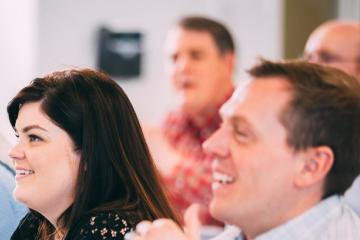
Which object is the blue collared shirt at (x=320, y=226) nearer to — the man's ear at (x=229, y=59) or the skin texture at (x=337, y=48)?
the skin texture at (x=337, y=48)

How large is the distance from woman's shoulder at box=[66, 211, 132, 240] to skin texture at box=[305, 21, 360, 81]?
54.8 inches

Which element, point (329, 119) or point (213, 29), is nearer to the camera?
point (329, 119)

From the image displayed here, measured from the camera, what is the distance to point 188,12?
15.2ft

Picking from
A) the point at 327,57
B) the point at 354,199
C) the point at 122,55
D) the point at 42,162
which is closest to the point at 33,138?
the point at 42,162

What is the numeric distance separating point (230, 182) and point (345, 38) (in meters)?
1.65

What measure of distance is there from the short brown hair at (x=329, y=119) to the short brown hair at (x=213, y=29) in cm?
182

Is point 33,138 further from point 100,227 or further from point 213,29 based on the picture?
point 213,29

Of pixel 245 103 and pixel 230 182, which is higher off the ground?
pixel 245 103

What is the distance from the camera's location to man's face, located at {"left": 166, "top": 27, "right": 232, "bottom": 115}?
296cm

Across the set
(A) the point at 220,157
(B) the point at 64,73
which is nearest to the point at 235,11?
(B) the point at 64,73

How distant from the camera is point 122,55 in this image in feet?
15.2

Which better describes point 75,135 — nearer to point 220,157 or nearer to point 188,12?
point 220,157

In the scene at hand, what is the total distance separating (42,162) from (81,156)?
0.26 ft

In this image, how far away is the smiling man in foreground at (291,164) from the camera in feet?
3.96
